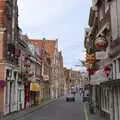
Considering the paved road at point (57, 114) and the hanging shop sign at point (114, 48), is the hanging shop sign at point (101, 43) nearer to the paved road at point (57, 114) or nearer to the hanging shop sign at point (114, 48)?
the hanging shop sign at point (114, 48)

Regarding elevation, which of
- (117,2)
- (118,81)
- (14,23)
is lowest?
(118,81)

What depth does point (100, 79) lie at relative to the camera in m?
31.6

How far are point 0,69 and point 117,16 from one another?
2349 cm

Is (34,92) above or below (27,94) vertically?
above

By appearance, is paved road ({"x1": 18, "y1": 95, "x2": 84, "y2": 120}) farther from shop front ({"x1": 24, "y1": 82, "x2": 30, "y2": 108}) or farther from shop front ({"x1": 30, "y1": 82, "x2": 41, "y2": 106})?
shop front ({"x1": 30, "y1": 82, "x2": 41, "y2": 106})

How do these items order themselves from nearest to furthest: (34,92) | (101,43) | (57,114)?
1. (101,43)
2. (57,114)
3. (34,92)

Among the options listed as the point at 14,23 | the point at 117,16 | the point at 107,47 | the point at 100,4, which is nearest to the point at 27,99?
the point at 14,23

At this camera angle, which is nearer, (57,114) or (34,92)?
(57,114)

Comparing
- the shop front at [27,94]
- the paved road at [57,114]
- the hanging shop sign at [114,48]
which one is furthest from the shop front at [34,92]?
the hanging shop sign at [114,48]

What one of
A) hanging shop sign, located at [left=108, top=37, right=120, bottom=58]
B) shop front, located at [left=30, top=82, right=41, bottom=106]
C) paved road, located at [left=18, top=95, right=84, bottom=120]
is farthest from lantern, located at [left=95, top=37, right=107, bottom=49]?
shop front, located at [left=30, top=82, right=41, bottom=106]

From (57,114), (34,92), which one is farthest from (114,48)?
(34,92)

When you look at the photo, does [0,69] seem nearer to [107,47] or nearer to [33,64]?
[107,47]

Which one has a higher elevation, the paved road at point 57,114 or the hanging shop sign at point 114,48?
the hanging shop sign at point 114,48

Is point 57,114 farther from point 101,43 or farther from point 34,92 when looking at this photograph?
point 101,43
